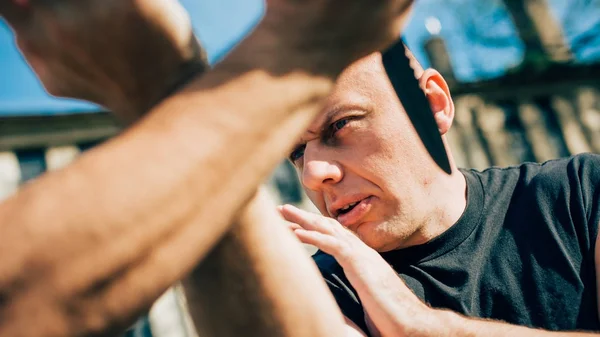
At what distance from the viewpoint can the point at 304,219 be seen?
5.33ft

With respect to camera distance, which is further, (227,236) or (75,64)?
(227,236)

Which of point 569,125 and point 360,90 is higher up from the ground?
point 360,90

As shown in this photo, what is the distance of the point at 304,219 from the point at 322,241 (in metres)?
0.09

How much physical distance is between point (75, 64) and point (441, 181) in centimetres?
181

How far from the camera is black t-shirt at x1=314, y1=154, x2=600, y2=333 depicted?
5.98ft

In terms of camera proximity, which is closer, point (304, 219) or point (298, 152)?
point (304, 219)

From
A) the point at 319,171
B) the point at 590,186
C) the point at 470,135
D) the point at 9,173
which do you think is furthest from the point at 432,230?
the point at 470,135

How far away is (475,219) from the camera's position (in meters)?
2.07

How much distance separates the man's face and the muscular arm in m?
1.43

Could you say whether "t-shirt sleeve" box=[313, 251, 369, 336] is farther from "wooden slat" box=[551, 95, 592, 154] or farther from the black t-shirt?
"wooden slat" box=[551, 95, 592, 154]

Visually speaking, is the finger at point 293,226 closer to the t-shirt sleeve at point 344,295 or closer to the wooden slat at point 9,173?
the t-shirt sleeve at point 344,295

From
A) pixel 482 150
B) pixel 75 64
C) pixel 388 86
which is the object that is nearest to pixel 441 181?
pixel 388 86

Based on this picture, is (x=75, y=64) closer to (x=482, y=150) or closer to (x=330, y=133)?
(x=330, y=133)

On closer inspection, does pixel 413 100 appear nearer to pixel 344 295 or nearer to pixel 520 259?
pixel 520 259
